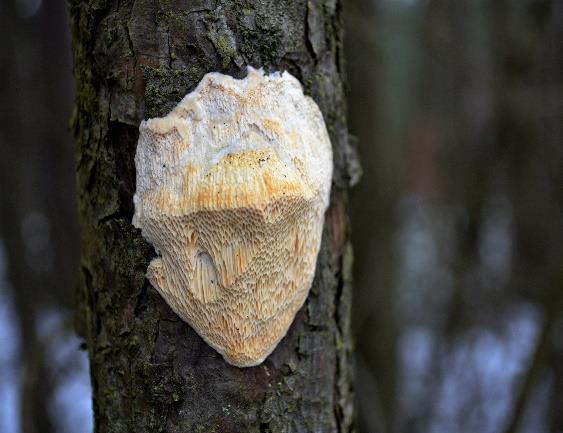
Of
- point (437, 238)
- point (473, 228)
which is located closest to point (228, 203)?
point (473, 228)

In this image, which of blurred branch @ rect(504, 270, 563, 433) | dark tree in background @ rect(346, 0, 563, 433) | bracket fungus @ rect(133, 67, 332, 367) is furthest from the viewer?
dark tree in background @ rect(346, 0, 563, 433)

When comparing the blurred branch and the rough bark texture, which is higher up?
the rough bark texture

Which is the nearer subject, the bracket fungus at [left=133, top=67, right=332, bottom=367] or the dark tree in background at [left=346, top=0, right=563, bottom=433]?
the bracket fungus at [left=133, top=67, right=332, bottom=367]

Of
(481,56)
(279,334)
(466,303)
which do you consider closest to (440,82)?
(481,56)

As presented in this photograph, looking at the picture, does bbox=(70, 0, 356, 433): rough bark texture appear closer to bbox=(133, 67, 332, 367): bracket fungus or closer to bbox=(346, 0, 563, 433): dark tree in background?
bbox=(133, 67, 332, 367): bracket fungus

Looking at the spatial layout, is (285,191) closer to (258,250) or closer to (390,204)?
(258,250)

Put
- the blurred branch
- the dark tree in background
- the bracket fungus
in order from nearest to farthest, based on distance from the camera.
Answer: the bracket fungus
the blurred branch
the dark tree in background

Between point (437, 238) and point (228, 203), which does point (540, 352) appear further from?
point (437, 238)

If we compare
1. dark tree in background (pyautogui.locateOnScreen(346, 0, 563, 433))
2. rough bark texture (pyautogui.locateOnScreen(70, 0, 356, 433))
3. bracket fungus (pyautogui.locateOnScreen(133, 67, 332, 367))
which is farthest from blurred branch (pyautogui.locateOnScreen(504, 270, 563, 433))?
bracket fungus (pyautogui.locateOnScreen(133, 67, 332, 367))
